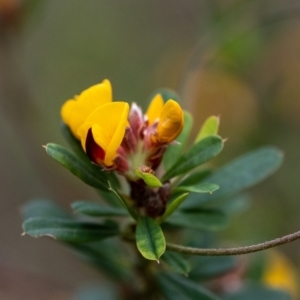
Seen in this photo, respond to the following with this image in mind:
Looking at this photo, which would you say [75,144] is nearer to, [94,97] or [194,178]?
[94,97]

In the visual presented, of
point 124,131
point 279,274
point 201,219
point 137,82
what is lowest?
point 279,274

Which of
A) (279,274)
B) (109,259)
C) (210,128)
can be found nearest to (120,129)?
(210,128)

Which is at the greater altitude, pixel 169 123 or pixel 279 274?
pixel 169 123

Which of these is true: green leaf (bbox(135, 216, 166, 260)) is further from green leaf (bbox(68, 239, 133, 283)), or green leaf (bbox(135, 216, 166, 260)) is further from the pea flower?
green leaf (bbox(68, 239, 133, 283))

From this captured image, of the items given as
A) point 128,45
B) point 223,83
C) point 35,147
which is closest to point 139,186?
point 35,147

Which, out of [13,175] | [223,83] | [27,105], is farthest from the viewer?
[13,175]

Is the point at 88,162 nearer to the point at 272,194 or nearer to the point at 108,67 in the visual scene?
the point at 272,194
